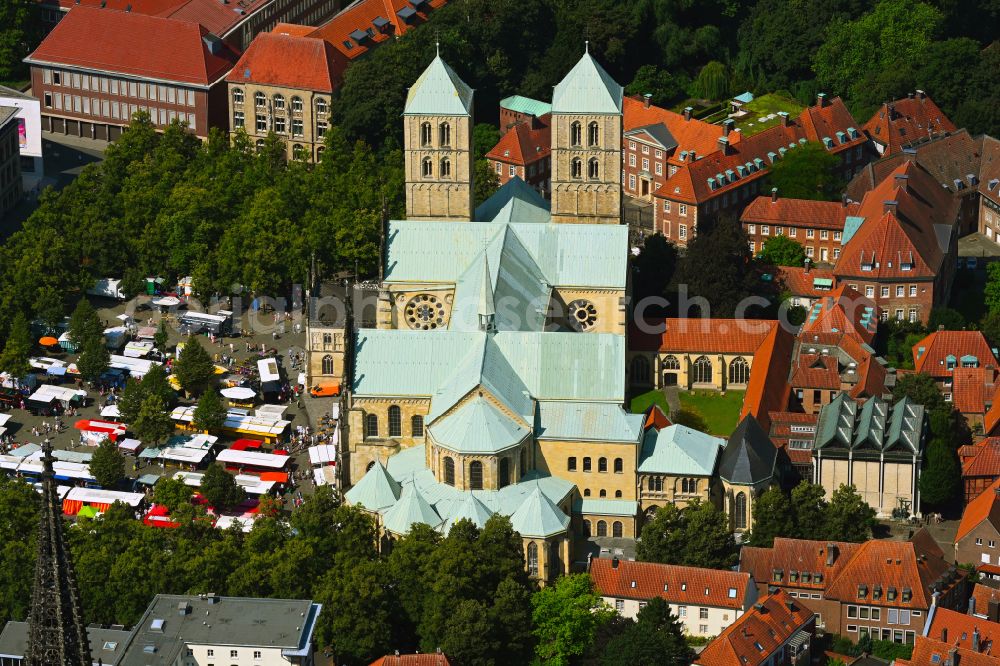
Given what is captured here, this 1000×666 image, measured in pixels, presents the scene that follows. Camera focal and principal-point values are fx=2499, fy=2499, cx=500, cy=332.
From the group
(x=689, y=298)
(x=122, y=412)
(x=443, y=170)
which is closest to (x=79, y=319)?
(x=122, y=412)

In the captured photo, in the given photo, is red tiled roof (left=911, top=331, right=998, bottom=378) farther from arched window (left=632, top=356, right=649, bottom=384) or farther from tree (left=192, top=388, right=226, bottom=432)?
tree (left=192, top=388, right=226, bottom=432)

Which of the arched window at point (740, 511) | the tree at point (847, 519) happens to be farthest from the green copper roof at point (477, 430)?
the tree at point (847, 519)

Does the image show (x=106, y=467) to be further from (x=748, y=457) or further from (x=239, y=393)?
(x=748, y=457)

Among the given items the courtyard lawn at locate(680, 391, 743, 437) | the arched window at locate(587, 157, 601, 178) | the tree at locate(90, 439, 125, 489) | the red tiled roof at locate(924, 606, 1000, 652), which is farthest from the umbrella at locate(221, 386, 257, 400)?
the red tiled roof at locate(924, 606, 1000, 652)

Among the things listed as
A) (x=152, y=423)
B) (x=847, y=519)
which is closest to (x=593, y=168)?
(x=847, y=519)

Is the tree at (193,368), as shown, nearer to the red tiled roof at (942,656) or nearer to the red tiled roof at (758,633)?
the red tiled roof at (758,633)

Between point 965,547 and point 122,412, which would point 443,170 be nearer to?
point 122,412

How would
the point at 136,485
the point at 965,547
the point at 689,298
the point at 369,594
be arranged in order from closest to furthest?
the point at 369,594
the point at 965,547
the point at 136,485
the point at 689,298
